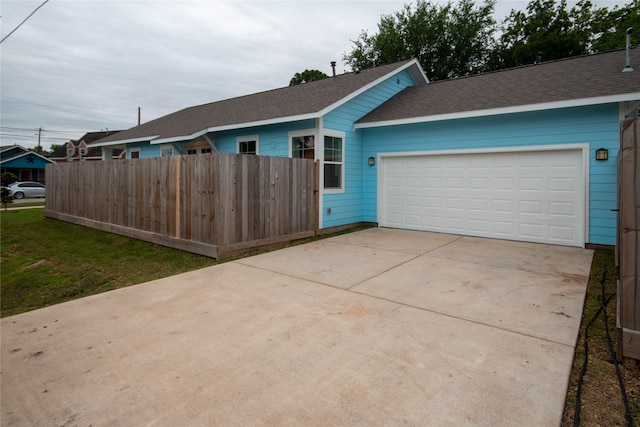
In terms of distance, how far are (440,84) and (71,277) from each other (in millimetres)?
10769

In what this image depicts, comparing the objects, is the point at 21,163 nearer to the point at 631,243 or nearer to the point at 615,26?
the point at 631,243

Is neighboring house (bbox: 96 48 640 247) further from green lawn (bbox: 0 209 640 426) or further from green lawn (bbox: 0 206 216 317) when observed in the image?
green lawn (bbox: 0 206 216 317)

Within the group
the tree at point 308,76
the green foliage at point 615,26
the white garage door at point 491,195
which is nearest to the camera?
the white garage door at point 491,195

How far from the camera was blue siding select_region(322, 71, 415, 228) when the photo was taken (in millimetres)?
8992

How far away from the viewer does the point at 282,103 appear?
1052 centimetres

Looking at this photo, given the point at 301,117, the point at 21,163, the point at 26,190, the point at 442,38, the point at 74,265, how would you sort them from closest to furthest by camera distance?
1. the point at 74,265
2. the point at 301,117
3. the point at 442,38
4. the point at 26,190
5. the point at 21,163

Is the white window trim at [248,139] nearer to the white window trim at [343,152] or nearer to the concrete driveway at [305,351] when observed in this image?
the white window trim at [343,152]

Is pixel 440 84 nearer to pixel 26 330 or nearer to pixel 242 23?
pixel 242 23

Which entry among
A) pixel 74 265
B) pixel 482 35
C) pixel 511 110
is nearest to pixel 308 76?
pixel 482 35

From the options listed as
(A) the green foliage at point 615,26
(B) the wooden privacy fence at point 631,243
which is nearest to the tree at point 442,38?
(A) the green foliage at point 615,26

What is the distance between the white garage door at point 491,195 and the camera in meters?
7.13

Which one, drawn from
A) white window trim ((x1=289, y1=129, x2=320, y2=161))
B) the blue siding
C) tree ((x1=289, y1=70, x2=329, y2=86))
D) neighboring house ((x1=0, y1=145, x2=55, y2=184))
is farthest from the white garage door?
neighboring house ((x1=0, y1=145, x2=55, y2=184))

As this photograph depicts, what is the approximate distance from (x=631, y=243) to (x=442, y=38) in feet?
85.8

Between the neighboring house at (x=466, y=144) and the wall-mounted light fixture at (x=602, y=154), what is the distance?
60 millimetres
